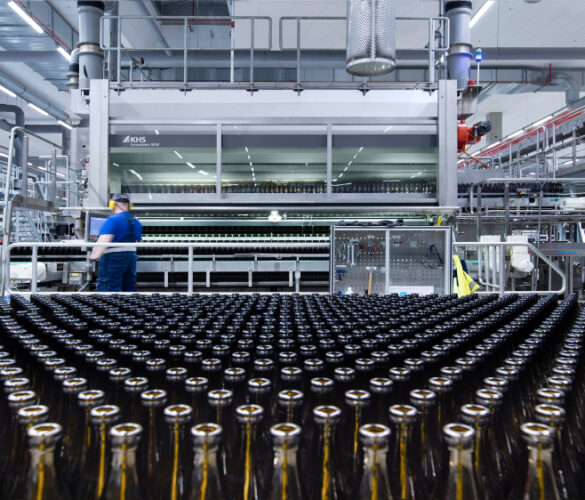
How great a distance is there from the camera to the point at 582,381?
822mm

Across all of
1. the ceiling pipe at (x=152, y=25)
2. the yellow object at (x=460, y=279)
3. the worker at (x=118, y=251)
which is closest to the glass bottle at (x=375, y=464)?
the worker at (x=118, y=251)

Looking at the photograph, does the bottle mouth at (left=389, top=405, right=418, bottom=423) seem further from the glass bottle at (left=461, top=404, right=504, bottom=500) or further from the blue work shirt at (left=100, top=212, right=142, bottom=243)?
the blue work shirt at (left=100, top=212, right=142, bottom=243)

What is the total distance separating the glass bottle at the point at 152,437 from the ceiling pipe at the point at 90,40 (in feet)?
20.7

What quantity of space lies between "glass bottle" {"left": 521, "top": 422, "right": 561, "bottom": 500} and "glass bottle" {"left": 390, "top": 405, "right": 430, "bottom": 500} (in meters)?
0.12

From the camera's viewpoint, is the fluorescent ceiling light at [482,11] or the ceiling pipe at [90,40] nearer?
the ceiling pipe at [90,40]

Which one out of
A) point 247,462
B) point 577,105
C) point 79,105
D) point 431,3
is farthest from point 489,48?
point 247,462

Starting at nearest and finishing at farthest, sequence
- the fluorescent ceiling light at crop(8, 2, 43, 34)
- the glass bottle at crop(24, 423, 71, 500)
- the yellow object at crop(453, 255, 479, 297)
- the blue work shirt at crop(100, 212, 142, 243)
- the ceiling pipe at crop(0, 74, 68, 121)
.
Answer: the glass bottle at crop(24, 423, 71, 500) → the blue work shirt at crop(100, 212, 142, 243) → the yellow object at crop(453, 255, 479, 297) → the fluorescent ceiling light at crop(8, 2, 43, 34) → the ceiling pipe at crop(0, 74, 68, 121)

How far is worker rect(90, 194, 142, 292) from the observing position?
4.16 metres

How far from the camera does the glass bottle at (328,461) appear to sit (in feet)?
1.91

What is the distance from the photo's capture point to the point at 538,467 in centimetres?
53

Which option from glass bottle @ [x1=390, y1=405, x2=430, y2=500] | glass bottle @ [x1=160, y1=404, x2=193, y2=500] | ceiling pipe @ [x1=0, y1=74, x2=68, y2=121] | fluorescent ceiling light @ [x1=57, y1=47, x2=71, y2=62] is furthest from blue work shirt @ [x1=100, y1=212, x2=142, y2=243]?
ceiling pipe @ [x1=0, y1=74, x2=68, y2=121]

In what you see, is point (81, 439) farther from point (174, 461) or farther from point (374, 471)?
point (374, 471)

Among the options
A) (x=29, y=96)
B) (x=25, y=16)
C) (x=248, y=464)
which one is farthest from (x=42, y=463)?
(x=29, y=96)

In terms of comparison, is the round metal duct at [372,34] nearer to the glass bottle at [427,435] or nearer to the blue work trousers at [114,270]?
the blue work trousers at [114,270]
